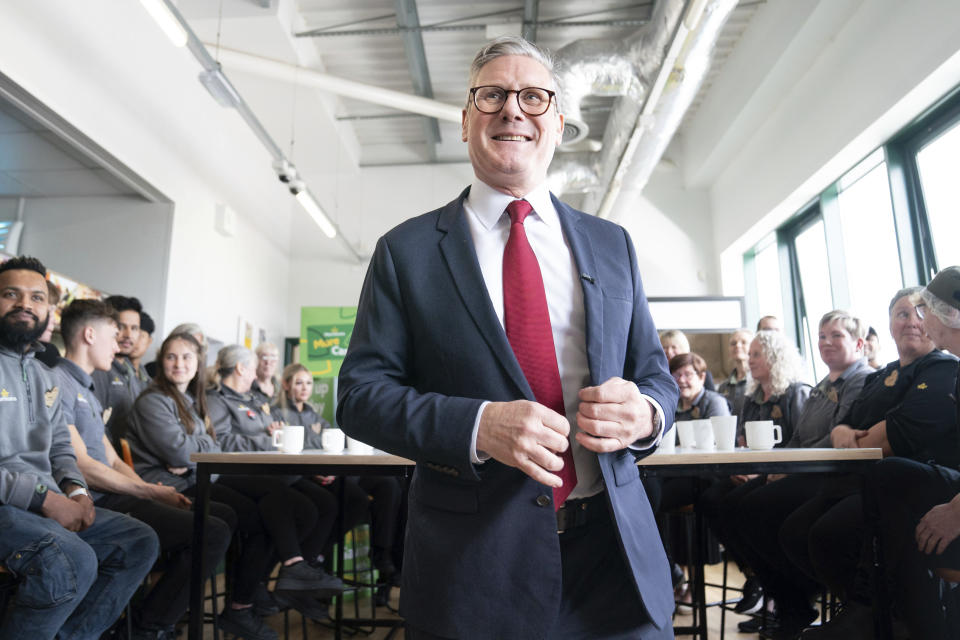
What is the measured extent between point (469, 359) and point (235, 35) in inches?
226

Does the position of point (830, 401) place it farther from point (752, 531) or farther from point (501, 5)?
point (501, 5)

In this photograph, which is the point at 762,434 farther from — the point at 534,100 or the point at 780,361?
the point at 534,100

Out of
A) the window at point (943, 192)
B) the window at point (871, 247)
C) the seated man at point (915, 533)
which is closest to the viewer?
the seated man at point (915, 533)

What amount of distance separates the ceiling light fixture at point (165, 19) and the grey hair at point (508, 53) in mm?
3262

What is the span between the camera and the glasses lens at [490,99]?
852mm

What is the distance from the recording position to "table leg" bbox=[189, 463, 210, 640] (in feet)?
6.21

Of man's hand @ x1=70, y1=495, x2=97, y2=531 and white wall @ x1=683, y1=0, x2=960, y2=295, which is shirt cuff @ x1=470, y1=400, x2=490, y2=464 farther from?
white wall @ x1=683, y1=0, x2=960, y2=295

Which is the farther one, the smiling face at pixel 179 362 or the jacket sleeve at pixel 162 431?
the smiling face at pixel 179 362

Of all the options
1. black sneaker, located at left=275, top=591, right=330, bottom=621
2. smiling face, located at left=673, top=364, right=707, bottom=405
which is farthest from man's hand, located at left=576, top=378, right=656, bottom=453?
smiling face, located at left=673, top=364, right=707, bottom=405

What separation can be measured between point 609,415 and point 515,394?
11cm

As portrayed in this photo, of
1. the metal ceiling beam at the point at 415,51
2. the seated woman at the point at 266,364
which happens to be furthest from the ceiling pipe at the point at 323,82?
the seated woman at the point at 266,364

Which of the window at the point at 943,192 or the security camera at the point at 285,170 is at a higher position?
the security camera at the point at 285,170

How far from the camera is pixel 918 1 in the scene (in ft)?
13.2

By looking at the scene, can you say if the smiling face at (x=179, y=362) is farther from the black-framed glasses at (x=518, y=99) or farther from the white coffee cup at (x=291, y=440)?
the black-framed glasses at (x=518, y=99)
